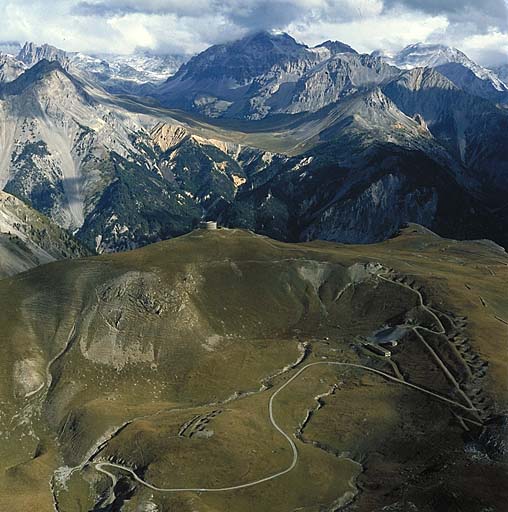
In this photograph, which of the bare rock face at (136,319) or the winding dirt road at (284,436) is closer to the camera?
the winding dirt road at (284,436)

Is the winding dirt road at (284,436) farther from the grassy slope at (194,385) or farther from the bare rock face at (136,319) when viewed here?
the bare rock face at (136,319)

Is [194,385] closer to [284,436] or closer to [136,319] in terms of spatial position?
[136,319]

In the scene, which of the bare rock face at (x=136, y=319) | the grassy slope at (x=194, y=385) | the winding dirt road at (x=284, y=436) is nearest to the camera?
the winding dirt road at (x=284, y=436)

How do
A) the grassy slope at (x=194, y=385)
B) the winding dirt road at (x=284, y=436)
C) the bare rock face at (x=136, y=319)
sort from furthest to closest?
the bare rock face at (x=136, y=319) → the grassy slope at (x=194, y=385) → the winding dirt road at (x=284, y=436)

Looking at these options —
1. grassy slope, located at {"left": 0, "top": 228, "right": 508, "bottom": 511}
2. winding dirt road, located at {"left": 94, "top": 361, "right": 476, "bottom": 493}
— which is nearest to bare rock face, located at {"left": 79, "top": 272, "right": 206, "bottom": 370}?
grassy slope, located at {"left": 0, "top": 228, "right": 508, "bottom": 511}

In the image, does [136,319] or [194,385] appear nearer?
[194,385]

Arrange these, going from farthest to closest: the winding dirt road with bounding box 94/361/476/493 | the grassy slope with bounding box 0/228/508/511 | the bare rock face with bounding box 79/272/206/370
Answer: the bare rock face with bounding box 79/272/206/370 < the grassy slope with bounding box 0/228/508/511 < the winding dirt road with bounding box 94/361/476/493

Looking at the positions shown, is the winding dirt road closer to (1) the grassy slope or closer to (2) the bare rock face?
(1) the grassy slope


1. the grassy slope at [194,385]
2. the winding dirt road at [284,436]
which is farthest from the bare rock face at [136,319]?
the winding dirt road at [284,436]

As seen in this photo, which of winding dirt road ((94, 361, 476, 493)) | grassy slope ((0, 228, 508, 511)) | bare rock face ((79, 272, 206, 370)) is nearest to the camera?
winding dirt road ((94, 361, 476, 493))

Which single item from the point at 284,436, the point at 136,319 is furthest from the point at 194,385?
the point at 284,436
